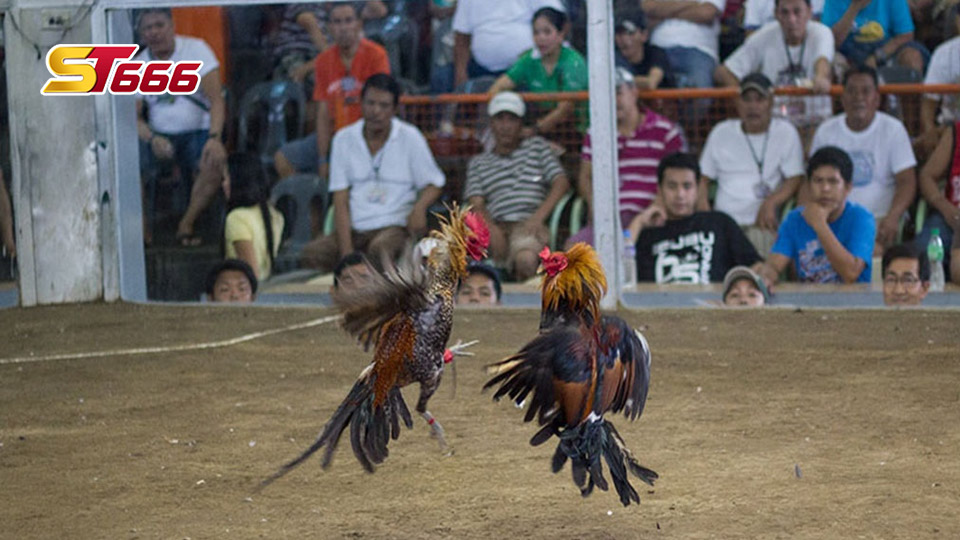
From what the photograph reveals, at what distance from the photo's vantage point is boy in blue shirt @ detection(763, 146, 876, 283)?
7484 millimetres

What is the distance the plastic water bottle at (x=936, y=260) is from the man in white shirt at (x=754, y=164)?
815mm

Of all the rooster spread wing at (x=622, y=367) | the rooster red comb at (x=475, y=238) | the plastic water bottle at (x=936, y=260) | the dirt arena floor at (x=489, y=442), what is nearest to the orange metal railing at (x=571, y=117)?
the plastic water bottle at (x=936, y=260)

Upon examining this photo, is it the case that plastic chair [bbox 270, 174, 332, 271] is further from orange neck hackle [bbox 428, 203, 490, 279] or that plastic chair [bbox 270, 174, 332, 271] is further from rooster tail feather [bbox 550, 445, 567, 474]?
rooster tail feather [bbox 550, 445, 567, 474]

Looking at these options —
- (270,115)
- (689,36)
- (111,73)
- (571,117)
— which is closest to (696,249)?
(571,117)

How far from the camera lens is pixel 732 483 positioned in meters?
4.32

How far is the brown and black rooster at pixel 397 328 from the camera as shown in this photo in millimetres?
3982

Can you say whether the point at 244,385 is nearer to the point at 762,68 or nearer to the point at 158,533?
the point at 158,533

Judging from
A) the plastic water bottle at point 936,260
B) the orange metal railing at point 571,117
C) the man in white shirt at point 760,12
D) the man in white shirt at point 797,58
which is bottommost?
the plastic water bottle at point 936,260

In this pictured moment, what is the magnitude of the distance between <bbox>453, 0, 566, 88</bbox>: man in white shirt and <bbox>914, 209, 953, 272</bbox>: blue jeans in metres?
2.46

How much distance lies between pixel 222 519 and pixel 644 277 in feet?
13.8

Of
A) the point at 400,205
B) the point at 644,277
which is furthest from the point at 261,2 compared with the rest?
the point at 644,277

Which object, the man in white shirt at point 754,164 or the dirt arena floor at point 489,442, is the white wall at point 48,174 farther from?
the man in white shirt at point 754,164

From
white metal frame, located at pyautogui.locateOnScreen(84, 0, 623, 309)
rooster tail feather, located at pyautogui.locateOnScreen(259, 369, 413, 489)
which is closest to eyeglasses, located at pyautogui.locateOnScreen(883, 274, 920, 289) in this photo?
white metal frame, located at pyautogui.locateOnScreen(84, 0, 623, 309)

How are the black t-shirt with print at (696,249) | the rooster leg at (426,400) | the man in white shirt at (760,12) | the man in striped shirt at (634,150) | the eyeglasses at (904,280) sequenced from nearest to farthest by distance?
the rooster leg at (426,400) → the eyeglasses at (904,280) → the black t-shirt with print at (696,249) → the man in striped shirt at (634,150) → the man in white shirt at (760,12)
